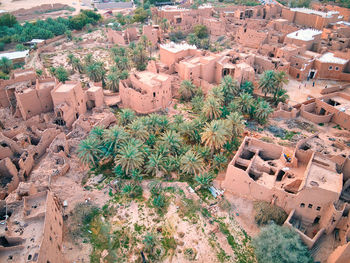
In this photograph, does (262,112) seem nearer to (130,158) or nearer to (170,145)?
(170,145)

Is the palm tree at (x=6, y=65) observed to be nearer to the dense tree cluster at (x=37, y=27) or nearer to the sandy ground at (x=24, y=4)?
the dense tree cluster at (x=37, y=27)

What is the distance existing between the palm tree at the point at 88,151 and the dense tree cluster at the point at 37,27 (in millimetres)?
56666

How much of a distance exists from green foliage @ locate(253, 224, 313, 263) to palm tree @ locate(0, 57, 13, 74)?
58290 millimetres

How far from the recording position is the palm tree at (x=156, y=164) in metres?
36.2

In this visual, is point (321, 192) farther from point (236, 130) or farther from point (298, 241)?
point (236, 130)

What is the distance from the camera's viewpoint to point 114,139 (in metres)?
38.1

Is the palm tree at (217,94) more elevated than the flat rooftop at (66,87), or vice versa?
the flat rooftop at (66,87)

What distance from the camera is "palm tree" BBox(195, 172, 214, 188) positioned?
35.0 metres

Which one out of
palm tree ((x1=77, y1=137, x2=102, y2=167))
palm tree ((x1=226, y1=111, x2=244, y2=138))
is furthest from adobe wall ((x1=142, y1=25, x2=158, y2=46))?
palm tree ((x1=77, y1=137, x2=102, y2=167))

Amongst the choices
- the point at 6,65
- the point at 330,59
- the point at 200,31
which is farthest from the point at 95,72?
the point at 330,59

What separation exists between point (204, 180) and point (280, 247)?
37.3 feet

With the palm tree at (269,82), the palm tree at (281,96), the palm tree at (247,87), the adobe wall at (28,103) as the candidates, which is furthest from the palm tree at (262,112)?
the adobe wall at (28,103)

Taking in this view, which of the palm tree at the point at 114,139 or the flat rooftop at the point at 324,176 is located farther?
the palm tree at the point at 114,139

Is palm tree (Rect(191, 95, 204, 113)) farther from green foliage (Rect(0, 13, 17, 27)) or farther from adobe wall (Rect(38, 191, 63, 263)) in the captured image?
green foliage (Rect(0, 13, 17, 27))
